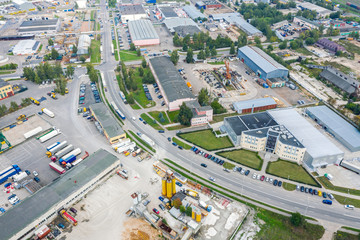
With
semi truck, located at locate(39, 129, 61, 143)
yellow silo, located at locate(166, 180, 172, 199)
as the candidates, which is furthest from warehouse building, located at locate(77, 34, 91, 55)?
yellow silo, located at locate(166, 180, 172, 199)

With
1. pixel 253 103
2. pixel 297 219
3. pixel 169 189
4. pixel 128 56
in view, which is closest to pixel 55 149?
pixel 169 189

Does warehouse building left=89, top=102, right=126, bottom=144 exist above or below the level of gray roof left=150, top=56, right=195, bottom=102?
below

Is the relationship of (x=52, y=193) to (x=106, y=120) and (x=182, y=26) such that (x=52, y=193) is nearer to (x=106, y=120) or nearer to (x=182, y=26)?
(x=106, y=120)

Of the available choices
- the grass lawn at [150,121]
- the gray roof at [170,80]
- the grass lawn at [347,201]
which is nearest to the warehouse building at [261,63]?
the gray roof at [170,80]

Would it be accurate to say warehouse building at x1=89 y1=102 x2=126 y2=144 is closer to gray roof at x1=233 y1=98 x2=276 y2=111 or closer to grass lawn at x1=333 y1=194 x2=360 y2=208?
gray roof at x1=233 y1=98 x2=276 y2=111

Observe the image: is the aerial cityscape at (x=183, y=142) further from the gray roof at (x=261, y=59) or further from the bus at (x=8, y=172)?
the gray roof at (x=261, y=59)

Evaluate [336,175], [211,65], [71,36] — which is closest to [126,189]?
[336,175]
